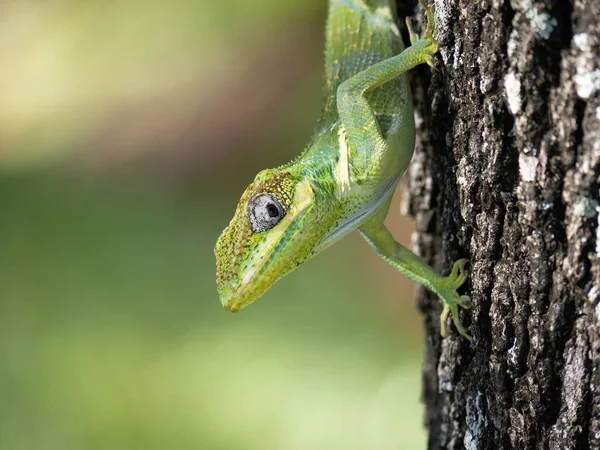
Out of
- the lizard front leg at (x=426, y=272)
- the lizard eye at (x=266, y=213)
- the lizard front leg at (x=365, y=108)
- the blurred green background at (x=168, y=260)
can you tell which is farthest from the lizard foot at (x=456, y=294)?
the blurred green background at (x=168, y=260)

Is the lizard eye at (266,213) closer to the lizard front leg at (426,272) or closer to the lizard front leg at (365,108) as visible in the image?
the lizard front leg at (365,108)

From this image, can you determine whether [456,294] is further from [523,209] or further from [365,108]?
[365,108]

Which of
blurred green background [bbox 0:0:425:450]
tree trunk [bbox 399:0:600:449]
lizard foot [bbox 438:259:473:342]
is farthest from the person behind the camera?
blurred green background [bbox 0:0:425:450]

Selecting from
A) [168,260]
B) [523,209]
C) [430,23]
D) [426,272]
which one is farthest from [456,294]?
A: [168,260]

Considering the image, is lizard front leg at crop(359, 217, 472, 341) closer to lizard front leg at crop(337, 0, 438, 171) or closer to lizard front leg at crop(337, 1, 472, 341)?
lizard front leg at crop(337, 1, 472, 341)

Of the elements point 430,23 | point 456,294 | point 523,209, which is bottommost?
point 456,294

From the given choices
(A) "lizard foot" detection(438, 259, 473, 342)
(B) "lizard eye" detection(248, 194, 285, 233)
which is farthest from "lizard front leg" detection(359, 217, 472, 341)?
(B) "lizard eye" detection(248, 194, 285, 233)
